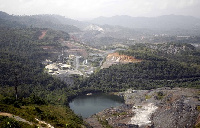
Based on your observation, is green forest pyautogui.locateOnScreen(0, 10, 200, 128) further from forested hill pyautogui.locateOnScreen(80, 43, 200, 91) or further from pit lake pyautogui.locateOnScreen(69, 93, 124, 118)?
pit lake pyautogui.locateOnScreen(69, 93, 124, 118)

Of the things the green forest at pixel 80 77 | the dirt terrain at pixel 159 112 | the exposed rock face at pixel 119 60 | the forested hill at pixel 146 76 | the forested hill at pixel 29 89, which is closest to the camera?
the forested hill at pixel 29 89

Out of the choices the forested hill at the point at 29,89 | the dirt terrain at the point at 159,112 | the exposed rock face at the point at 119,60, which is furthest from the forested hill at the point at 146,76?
the dirt terrain at the point at 159,112

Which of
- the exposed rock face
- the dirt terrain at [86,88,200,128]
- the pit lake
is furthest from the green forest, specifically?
the dirt terrain at [86,88,200,128]

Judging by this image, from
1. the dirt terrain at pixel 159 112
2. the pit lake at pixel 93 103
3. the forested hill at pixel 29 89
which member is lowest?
the pit lake at pixel 93 103

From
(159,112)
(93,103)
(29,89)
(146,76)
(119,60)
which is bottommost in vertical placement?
(93,103)

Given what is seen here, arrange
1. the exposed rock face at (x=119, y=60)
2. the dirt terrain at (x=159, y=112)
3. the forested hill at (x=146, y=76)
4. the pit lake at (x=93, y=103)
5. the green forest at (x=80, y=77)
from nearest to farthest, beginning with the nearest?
the dirt terrain at (x=159, y=112) < the pit lake at (x=93, y=103) < the green forest at (x=80, y=77) < the forested hill at (x=146, y=76) < the exposed rock face at (x=119, y=60)

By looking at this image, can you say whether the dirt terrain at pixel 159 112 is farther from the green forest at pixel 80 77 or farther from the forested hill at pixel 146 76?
the forested hill at pixel 146 76

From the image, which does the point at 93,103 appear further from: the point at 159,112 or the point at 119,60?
the point at 119,60

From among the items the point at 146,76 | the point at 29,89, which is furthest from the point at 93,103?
the point at 146,76
